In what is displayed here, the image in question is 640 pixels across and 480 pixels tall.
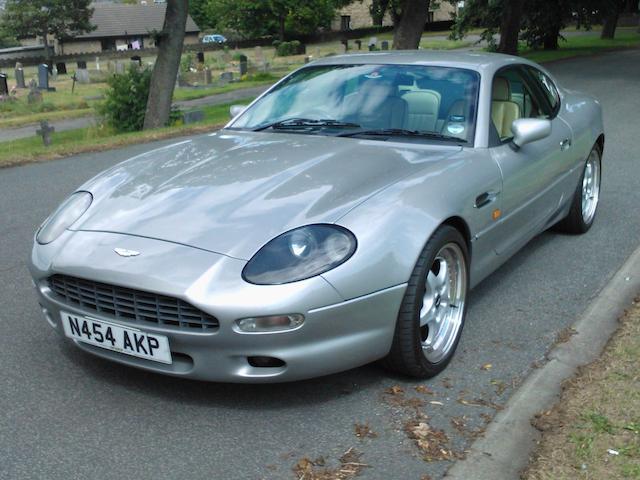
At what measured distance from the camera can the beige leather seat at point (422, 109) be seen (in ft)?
14.1

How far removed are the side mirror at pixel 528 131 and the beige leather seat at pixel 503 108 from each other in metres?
0.20

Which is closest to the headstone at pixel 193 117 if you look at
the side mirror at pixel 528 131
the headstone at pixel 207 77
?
the side mirror at pixel 528 131

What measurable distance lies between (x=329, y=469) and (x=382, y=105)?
7.70ft

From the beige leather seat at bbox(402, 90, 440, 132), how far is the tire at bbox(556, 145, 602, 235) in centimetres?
169

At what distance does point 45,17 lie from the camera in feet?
220

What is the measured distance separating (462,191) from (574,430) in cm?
126

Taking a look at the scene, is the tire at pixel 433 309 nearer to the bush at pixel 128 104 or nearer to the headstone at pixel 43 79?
the bush at pixel 128 104

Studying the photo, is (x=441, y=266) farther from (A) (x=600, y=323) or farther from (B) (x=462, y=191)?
(A) (x=600, y=323)

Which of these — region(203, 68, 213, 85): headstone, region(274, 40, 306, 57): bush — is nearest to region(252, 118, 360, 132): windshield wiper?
region(203, 68, 213, 85): headstone

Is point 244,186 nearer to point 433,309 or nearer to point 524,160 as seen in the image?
point 433,309

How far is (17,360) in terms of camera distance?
148 inches

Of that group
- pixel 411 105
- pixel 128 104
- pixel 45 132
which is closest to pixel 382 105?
pixel 411 105

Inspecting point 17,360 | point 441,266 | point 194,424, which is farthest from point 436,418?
point 17,360

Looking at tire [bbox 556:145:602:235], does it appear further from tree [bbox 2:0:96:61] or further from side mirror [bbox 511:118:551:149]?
tree [bbox 2:0:96:61]
